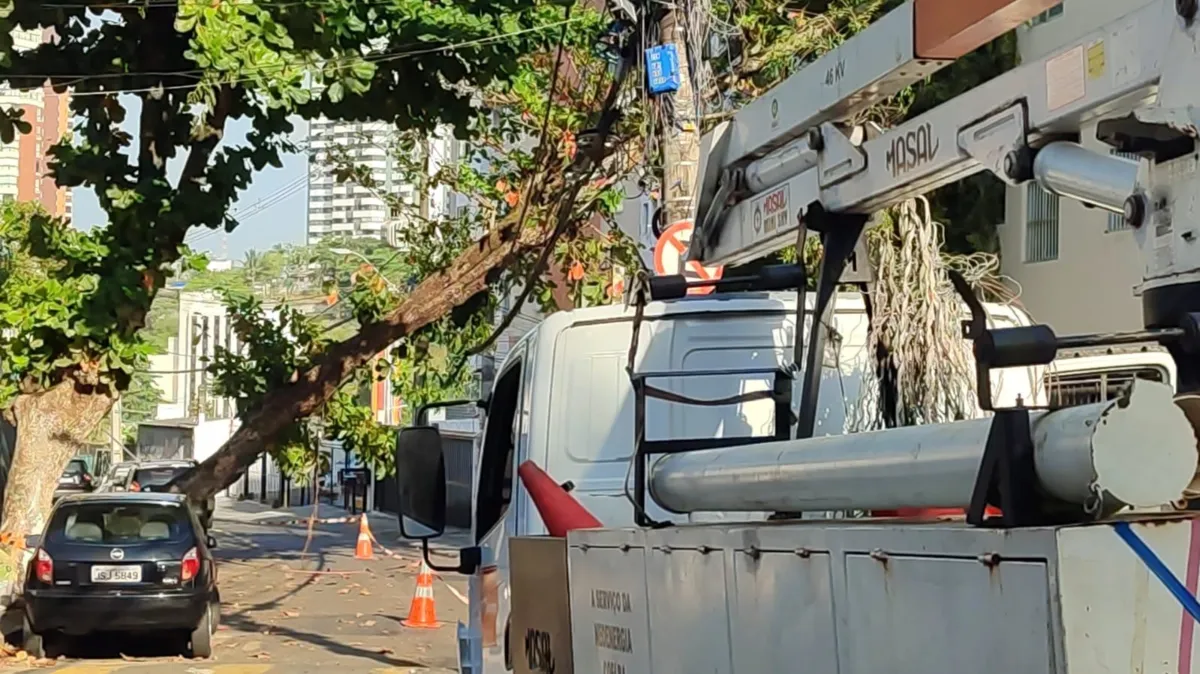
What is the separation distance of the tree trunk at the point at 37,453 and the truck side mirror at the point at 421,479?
966 cm

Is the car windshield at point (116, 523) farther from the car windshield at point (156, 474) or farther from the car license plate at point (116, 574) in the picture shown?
the car windshield at point (156, 474)

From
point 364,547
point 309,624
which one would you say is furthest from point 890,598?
point 364,547

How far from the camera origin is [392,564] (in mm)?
25641

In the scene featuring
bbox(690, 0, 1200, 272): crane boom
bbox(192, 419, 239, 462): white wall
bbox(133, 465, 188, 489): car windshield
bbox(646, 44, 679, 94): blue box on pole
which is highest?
bbox(646, 44, 679, 94): blue box on pole

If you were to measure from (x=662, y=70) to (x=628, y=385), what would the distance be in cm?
553

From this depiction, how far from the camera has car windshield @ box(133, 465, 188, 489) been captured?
3306 centimetres

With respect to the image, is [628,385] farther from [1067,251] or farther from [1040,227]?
[1040,227]

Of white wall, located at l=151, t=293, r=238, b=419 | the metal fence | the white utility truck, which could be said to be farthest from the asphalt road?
white wall, located at l=151, t=293, r=238, b=419

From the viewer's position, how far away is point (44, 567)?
1405 centimetres

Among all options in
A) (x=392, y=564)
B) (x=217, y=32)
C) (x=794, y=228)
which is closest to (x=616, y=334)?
(x=794, y=228)

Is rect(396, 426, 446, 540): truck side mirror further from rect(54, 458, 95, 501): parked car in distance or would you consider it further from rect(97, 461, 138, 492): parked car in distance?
rect(54, 458, 95, 501): parked car in distance

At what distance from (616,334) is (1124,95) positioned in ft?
9.35

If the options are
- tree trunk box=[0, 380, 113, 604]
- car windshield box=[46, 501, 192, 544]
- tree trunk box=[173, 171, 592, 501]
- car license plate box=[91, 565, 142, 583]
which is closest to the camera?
car license plate box=[91, 565, 142, 583]

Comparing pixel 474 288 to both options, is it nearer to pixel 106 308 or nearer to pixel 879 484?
pixel 106 308
